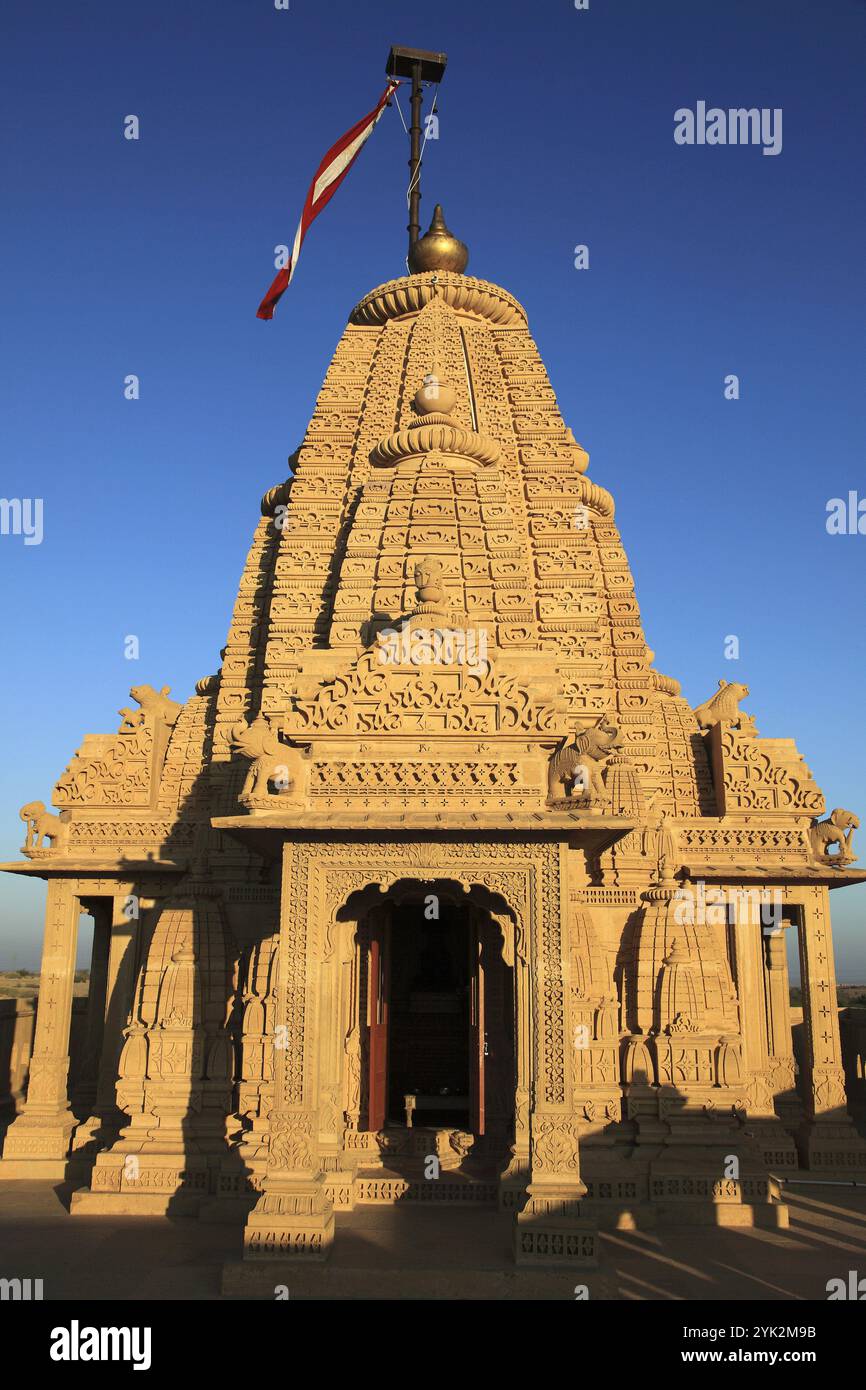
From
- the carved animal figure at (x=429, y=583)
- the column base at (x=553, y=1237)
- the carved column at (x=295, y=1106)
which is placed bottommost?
the column base at (x=553, y=1237)

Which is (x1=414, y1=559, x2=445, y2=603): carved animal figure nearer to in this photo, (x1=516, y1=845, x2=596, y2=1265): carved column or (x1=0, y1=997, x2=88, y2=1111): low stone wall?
(x1=516, y1=845, x2=596, y2=1265): carved column

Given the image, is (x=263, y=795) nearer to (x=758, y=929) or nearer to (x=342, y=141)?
(x=758, y=929)

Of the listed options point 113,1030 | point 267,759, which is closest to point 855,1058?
point 113,1030

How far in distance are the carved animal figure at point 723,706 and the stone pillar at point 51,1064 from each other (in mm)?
12185

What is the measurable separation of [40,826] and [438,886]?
28.4 feet

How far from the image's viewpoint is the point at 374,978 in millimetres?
14047

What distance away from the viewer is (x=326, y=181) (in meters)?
23.6

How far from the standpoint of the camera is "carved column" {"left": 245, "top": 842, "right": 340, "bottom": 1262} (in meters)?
9.61

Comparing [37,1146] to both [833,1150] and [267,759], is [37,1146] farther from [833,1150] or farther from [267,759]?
[833,1150]

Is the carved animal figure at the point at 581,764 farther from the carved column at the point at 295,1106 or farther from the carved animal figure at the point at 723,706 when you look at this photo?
the carved animal figure at the point at 723,706

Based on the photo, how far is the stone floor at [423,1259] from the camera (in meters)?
9.42

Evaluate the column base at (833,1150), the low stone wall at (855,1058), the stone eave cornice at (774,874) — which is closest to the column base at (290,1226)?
the stone eave cornice at (774,874)
